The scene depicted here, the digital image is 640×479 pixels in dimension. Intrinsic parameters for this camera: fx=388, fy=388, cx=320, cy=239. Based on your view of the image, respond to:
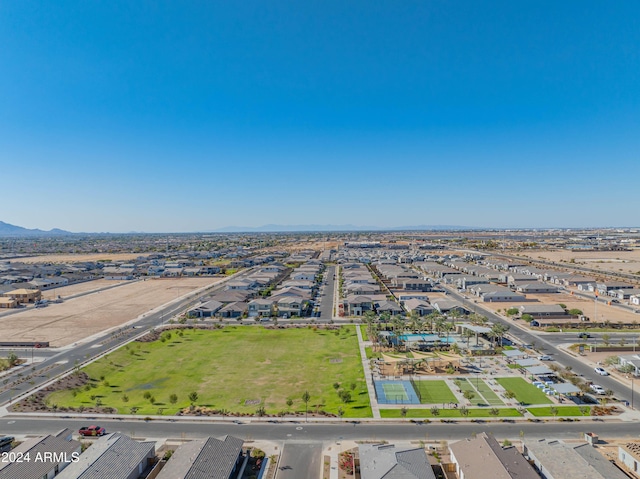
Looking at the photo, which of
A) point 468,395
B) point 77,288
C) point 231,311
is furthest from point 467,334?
point 77,288

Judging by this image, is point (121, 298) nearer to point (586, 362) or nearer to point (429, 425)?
point (429, 425)

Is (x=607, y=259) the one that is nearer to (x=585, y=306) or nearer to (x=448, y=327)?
(x=585, y=306)

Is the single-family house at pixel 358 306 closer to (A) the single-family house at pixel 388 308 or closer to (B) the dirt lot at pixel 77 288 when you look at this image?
(A) the single-family house at pixel 388 308

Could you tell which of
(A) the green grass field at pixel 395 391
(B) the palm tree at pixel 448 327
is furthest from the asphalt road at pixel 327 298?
(A) the green grass field at pixel 395 391

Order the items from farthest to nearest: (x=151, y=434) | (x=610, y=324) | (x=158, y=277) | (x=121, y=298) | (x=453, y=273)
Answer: (x=158, y=277), (x=453, y=273), (x=121, y=298), (x=610, y=324), (x=151, y=434)

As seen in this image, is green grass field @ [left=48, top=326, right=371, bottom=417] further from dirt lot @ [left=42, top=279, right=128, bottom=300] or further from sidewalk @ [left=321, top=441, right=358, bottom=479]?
dirt lot @ [left=42, top=279, right=128, bottom=300]

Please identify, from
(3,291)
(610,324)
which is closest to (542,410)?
(610,324)
